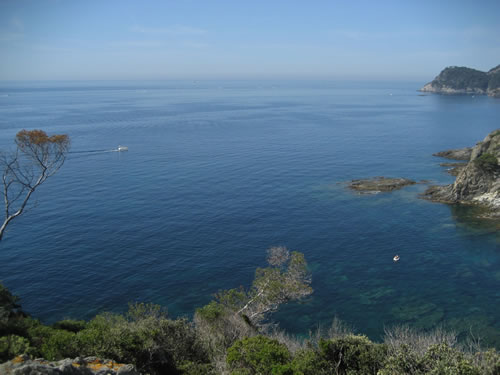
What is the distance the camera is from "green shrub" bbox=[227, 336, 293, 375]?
23.5 m

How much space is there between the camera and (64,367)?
17.4 metres

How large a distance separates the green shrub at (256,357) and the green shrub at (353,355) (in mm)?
2873

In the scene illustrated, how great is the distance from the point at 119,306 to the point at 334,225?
3896 centimetres

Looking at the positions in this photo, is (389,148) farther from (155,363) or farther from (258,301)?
(155,363)

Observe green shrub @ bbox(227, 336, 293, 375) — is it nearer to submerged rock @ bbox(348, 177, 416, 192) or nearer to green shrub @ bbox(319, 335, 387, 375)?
green shrub @ bbox(319, 335, 387, 375)

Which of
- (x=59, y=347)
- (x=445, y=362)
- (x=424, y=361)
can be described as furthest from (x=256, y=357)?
(x=59, y=347)

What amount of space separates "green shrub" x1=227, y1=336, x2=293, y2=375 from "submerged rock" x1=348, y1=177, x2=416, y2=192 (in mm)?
66734

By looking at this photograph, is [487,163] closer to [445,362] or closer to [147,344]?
[445,362]

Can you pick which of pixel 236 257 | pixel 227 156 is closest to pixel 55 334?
pixel 236 257

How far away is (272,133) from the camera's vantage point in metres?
149

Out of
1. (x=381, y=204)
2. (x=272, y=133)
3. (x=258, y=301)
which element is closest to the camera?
(x=258, y=301)

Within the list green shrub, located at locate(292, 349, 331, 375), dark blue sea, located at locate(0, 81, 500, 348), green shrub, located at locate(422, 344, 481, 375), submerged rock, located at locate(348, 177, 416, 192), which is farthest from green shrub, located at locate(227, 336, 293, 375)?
submerged rock, located at locate(348, 177, 416, 192)

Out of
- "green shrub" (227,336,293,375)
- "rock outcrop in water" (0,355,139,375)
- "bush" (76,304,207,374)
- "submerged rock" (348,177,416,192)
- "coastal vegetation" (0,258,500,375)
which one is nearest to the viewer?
"rock outcrop in water" (0,355,139,375)

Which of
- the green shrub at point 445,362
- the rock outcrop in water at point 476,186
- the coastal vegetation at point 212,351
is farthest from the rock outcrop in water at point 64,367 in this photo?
the rock outcrop in water at point 476,186
